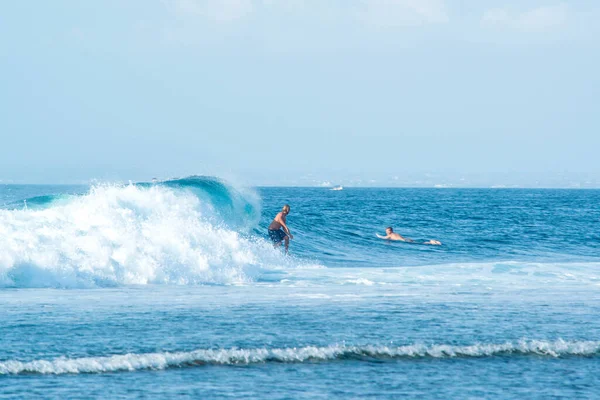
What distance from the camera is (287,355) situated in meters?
9.89

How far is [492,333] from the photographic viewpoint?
1133 centimetres

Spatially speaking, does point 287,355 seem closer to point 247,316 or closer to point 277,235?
point 247,316

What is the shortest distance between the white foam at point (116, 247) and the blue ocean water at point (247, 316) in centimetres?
4

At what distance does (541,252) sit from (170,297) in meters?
17.4

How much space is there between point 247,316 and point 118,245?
6251 millimetres

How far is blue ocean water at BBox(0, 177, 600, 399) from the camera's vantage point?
9047mm

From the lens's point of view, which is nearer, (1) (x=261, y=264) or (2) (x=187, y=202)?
(1) (x=261, y=264)

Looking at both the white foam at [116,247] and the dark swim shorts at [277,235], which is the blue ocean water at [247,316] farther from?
the dark swim shorts at [277,235]

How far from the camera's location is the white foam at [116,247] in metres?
16.0

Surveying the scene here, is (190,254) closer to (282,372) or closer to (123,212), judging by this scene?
(123,212)

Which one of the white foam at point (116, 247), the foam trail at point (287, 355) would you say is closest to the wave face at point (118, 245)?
the white foam at point (116, 247)

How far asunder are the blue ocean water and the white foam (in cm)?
4

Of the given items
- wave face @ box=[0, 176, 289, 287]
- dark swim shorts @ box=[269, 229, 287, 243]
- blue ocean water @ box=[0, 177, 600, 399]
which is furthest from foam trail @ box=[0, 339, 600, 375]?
dark swim shorts @ box=[269, 229, 287, 243]

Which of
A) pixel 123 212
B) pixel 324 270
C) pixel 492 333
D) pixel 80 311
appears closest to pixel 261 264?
pixel 324 270
